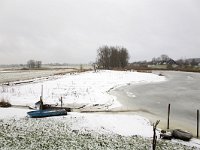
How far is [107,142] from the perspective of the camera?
11906 millimetres

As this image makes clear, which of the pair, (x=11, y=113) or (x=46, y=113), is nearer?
(x=46, y=113)

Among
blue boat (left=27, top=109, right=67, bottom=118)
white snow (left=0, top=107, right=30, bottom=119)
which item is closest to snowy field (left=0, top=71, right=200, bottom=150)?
white snow (left=0, top=107, right=30, bottom=119)

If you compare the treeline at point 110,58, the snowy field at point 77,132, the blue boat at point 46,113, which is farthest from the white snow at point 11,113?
the treeline at point 110,58

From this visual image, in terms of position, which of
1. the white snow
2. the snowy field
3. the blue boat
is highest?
the blue boat

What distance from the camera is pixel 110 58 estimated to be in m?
111

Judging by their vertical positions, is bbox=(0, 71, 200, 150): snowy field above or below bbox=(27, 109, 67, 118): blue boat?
below

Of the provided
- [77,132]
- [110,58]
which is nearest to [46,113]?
[77,132]

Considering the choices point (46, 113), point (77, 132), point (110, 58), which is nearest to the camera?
point (77, 132)

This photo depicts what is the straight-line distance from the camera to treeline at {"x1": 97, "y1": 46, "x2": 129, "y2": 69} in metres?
110

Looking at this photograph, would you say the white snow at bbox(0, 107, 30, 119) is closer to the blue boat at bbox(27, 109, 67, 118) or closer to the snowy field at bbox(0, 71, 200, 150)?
the snowy field at bbox(0, 71, 200, 150)

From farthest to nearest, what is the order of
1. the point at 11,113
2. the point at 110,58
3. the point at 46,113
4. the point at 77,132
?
the point at 110,58 → the point at 11,113 → the point at 46,113 → the point at 77,132

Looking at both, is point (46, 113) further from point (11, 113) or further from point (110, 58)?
point (110, 58)

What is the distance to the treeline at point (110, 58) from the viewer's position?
10994cm

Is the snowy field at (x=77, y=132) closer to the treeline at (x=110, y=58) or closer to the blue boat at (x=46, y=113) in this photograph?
the blue boat at (x=46, y=113)
